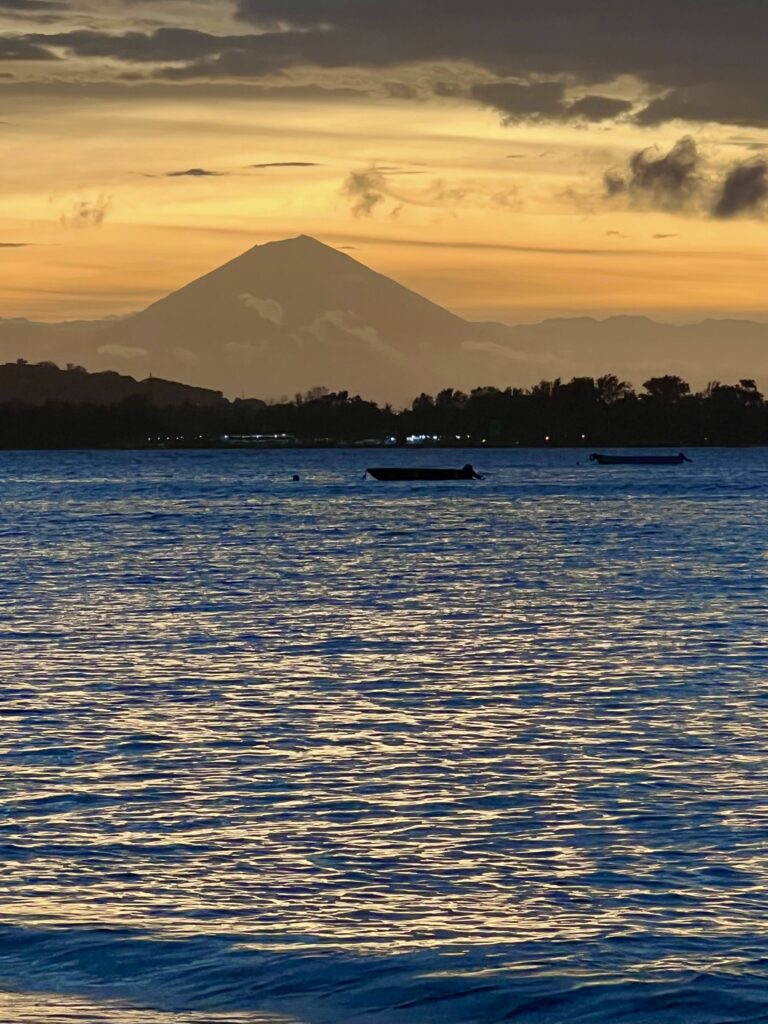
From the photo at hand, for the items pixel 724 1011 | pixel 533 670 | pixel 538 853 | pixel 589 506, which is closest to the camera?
pixel 724 1011

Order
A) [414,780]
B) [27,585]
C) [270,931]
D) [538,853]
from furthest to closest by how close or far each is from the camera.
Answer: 1. [27,585]
2. [414,780]
3. [538,853]
4. [270,931]

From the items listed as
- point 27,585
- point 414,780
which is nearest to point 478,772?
point 414,780

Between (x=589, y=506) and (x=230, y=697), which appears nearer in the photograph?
(x=230, y=697)

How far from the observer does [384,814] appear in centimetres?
2127

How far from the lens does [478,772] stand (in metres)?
24.2

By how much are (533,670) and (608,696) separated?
4.56 meters

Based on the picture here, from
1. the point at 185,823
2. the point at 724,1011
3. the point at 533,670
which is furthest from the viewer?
the point at 533,670

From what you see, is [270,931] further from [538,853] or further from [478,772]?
[478,772]

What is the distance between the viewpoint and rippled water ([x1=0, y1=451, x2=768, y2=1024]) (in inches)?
577

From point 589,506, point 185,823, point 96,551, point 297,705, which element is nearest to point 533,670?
point 297,705

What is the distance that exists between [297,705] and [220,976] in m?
16.0

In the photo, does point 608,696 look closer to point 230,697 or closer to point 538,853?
point 230,697

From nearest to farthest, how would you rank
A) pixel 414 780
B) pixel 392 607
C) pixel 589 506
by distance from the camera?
pixel 414 780
pixel 392 607
pixel 589 506

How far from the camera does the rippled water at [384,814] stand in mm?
14656
